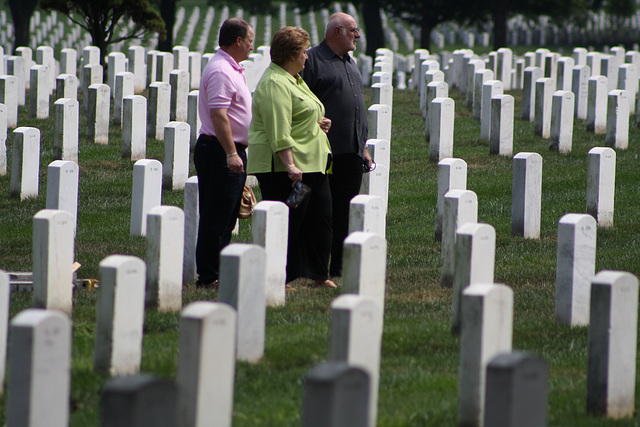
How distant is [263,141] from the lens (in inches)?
280

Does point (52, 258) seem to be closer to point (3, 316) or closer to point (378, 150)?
point (3, 316)

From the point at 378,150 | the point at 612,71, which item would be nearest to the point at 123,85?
the point at 378,150

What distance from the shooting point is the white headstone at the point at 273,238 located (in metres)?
6.63

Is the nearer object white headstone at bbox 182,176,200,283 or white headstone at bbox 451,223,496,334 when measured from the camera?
white headstone at bbox 451,223,496,334

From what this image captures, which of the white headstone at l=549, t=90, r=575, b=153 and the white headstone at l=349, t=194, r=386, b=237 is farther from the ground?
the white headstone at l=549, t=90, r=575, b=153

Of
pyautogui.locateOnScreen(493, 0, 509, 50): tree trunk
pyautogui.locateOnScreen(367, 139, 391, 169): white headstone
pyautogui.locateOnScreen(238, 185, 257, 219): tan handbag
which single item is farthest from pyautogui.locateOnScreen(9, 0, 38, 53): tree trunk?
pyautogui.locateOnScreen(238, 185, 257, 219): tan handbag

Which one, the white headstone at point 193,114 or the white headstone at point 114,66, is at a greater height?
the white headstone at point 114,66

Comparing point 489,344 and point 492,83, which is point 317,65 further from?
point 492,83

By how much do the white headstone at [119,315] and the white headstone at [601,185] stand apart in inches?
224

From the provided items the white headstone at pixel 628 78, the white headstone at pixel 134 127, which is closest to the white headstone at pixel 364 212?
the white headstone at pixel 134 127

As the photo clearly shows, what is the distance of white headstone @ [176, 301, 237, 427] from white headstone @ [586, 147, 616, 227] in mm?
6361

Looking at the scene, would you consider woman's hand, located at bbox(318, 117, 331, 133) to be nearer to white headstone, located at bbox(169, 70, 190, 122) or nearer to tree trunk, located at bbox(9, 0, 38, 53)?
white headstone, located at bbox(169, 70, 190, 122)

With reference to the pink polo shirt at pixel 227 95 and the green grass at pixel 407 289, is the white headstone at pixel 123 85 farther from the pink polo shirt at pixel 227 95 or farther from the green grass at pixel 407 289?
the pink polo shirt at pixel 227 95

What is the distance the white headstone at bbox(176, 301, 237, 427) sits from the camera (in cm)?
398
